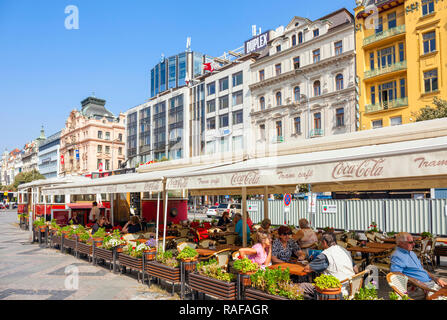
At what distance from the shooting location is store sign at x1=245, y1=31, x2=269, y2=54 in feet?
154

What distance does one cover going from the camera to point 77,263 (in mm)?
10250

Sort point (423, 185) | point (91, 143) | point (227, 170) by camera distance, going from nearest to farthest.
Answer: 1. point (227, 170)
2. point (423, 185)
3. point (91, 143)

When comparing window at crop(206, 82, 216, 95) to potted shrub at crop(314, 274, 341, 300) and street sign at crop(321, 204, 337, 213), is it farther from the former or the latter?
potted shrub at crop(314, 274, 341, 300)

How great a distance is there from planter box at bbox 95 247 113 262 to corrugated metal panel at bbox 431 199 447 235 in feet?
46.0

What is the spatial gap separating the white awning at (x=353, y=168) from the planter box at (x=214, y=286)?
5.12 feet

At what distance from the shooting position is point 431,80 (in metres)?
28.9

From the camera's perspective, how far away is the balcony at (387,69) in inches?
1199

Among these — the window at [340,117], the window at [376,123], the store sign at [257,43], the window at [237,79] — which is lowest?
the window at [376,123]

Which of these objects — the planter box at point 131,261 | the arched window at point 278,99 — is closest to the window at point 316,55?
the arched window at point 278,99

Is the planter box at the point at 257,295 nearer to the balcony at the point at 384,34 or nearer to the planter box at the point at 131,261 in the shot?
the planter box at the point at 131,261

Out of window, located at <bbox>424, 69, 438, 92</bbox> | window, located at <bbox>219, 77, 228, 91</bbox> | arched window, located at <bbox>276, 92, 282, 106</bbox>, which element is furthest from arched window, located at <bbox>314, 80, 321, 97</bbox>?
window, located at <bbox>219, 77, 228, 91</bbox>

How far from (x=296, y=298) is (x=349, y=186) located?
19.3 ft

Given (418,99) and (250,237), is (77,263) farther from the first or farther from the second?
(418,99)
